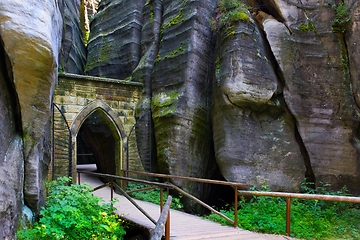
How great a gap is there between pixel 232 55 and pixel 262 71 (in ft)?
2.91

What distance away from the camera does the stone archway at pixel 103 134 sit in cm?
898

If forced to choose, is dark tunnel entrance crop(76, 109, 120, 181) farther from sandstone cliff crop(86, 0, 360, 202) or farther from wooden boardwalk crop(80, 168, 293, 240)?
wooden boardwalk crop(80, 168, 293, 240)

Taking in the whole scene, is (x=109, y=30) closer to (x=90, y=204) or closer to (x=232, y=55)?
(x=232, y=55)

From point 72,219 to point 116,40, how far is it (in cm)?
979

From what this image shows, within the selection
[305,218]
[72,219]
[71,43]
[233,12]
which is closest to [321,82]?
[233,12]

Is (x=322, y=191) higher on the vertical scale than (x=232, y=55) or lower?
lower

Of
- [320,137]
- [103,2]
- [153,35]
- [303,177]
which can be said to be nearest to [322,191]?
[303,177]

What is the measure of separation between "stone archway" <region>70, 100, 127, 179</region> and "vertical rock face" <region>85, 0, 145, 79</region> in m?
2.15

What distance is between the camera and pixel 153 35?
422 inches

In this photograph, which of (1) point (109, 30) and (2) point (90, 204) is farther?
(1) point (109, 30)

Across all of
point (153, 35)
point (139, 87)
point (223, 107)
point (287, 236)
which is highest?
point (153, 35)

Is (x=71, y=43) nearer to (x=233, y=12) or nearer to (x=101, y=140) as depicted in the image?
(x=101, y=140)

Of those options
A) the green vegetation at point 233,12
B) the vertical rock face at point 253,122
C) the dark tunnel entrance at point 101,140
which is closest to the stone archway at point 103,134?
the dark tunnel entrance at point 101,140

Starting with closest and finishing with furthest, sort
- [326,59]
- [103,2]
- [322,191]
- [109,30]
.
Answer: [322,191], [326,59], [109,30], [103,2]
